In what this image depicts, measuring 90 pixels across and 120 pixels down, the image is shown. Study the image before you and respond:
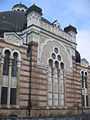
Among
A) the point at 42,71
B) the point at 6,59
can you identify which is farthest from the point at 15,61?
the point at 42,71

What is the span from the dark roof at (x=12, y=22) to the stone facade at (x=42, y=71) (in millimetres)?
1071

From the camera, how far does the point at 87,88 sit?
81.0 ft

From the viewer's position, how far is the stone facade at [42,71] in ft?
56.3

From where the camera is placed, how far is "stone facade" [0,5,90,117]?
17.2 m

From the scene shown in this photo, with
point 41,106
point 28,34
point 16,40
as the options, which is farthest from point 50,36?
point 41,106

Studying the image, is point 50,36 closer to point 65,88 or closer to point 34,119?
point 65,88

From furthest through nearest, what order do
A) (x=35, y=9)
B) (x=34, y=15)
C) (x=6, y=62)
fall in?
(x=35, y=9) < (x=34, y=15) < (x=6, y=62)

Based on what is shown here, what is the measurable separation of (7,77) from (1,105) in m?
2.28

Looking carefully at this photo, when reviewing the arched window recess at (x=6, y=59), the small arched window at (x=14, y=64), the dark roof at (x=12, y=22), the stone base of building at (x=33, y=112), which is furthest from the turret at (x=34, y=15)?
the stone base of building at (x=33, y=112)

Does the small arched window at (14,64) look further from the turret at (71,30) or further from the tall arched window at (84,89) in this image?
the tall arched window at (84,89)

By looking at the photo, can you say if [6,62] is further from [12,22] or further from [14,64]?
[12,22]

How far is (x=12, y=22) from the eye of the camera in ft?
71.6

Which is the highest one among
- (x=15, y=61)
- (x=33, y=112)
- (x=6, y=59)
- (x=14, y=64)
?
(x=6, y=59)

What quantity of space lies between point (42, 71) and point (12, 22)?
6.44 meters
